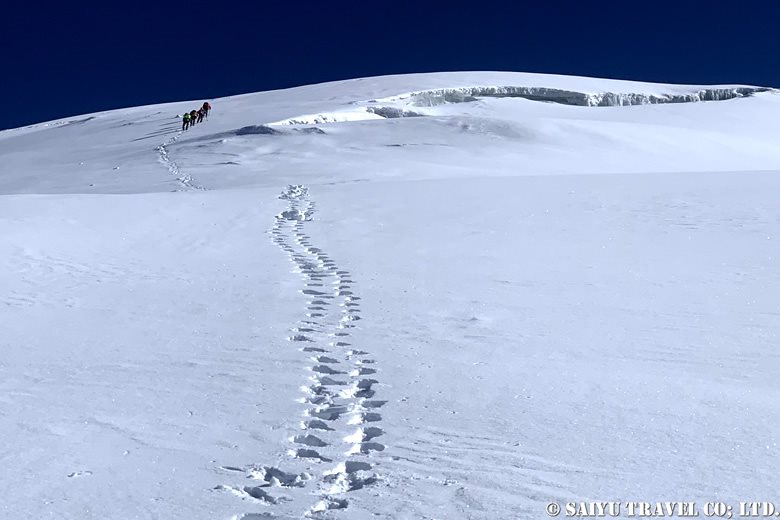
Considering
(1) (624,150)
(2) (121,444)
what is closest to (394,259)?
(2) (121,444)

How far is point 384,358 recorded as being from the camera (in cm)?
566

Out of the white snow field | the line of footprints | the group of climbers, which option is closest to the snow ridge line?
the group of climbers

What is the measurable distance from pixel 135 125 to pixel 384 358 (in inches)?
1302

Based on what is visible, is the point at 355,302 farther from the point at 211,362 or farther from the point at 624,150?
the point at 624,150

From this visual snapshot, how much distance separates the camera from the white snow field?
371 cm

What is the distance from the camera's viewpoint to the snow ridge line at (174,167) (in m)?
20.1

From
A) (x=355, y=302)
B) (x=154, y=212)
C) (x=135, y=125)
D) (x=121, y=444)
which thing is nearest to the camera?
(x=121, y=444)

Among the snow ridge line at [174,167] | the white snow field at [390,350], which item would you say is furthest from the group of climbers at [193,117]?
the white snow field at [390,350]

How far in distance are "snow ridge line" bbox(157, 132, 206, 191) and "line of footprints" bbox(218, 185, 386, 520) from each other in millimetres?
12652

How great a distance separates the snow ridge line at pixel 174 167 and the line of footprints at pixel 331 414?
498 inches

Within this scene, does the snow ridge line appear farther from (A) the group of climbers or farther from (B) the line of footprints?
(B) the line of footprints

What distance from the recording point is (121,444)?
164 inches

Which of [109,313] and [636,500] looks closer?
[636,500]

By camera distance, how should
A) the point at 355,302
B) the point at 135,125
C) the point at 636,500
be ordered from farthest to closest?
the point at 135,125, the point at 355,302, the point at 636,500
